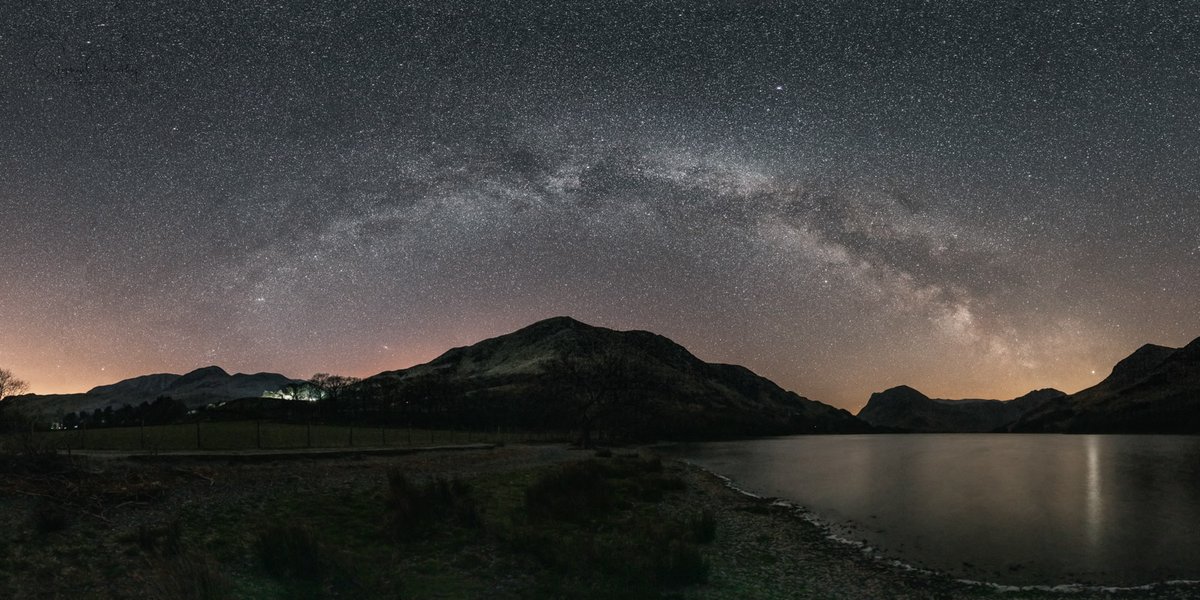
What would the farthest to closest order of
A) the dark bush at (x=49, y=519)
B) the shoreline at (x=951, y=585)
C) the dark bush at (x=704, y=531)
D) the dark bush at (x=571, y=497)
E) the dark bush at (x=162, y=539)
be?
the dark bush at (x=571, y=497) → the dark bush at (x=704, y=531) → the shoreline at (x=951, y=585) → the dark bush at (x=49, y=519) → the dark bush at (x=162, y=539)

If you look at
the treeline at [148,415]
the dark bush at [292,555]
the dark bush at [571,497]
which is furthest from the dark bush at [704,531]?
the treeline at [148,415]

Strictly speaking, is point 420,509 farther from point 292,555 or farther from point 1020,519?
→ point 1020,519

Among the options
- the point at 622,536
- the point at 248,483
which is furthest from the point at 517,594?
the point at 248,483

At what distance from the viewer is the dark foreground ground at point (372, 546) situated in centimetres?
1238

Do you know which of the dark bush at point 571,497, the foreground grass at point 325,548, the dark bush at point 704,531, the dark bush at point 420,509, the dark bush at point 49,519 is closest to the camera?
the foreground grass at point 325,548

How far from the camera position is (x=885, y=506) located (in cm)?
3459

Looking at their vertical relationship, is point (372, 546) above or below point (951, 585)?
above

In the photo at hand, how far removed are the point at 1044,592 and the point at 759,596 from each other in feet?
27.2

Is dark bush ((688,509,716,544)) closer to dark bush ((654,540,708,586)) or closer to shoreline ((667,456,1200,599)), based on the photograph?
shoreline ((667,456,1200,599))

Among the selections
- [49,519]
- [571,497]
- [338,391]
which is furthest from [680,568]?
[338,391]

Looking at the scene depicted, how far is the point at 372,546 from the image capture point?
53.6ft

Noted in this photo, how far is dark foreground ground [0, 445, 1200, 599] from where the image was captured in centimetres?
1238

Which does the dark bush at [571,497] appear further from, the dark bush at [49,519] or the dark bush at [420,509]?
the dark bush at [49,519]

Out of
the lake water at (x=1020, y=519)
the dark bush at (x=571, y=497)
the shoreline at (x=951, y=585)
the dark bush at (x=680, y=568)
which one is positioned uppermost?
the dark bush at (x=680, y=568)
